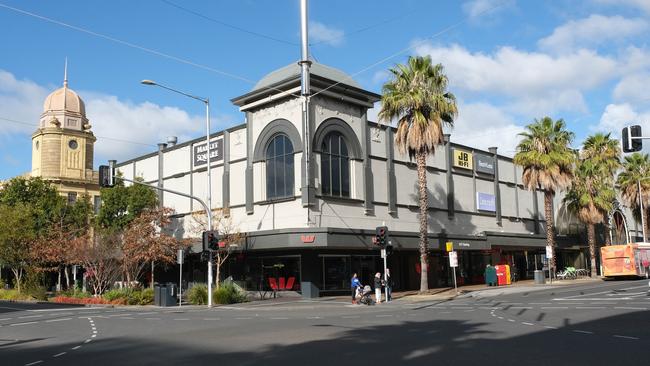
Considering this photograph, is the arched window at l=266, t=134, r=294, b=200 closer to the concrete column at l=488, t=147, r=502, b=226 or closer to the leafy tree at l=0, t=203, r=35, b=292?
the leafy tree at l=0, t=203, r=35, b=292

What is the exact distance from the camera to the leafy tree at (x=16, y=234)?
134 feet

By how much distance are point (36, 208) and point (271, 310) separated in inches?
1017

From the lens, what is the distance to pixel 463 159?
46.5 meters

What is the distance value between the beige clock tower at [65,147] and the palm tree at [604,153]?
1712 inches

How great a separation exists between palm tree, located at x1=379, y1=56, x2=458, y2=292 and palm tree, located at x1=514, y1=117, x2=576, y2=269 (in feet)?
41.8

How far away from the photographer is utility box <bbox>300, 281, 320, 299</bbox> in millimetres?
34312

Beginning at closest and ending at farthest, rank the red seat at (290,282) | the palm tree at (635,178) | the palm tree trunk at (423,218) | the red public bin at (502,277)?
the palm tree trunk at (423,218), the red seat at (290,282), the red public bin at (502,277), the palm tree at (635,178)

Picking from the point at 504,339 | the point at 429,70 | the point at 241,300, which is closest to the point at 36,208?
the point at 241,300

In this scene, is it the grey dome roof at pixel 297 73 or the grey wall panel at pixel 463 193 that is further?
the grey wall panel at pixel 463 193

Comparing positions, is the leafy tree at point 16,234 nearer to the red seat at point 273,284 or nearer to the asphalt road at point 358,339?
the red seat at point 273,284

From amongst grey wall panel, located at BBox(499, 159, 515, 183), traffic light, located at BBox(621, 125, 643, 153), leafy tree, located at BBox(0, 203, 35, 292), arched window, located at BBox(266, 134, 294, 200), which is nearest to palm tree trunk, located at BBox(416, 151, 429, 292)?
arched window, located at BBox(266, 134, 294, 200)

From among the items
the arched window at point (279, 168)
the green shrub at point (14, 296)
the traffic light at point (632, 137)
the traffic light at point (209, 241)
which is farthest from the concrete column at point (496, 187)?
the green shrub at point (14, 296)

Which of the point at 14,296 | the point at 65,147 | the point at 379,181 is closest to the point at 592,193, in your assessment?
the point at 379,181

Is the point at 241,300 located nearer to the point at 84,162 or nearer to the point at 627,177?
the point at 84,162
